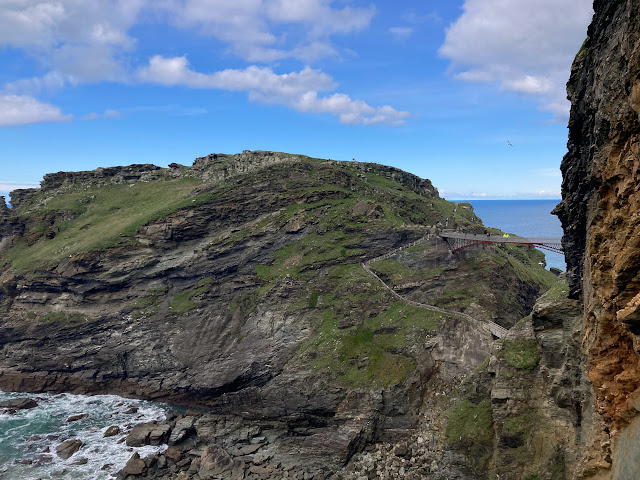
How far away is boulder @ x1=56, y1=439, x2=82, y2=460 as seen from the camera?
54.0 metres

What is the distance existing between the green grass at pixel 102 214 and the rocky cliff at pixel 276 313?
2.33ft

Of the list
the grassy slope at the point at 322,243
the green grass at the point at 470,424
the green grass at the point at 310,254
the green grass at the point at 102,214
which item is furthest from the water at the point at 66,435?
the green grass at the point at 470,424

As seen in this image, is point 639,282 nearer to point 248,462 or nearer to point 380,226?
point 248,462

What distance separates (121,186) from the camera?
416ft

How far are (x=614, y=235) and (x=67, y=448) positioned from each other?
215ft

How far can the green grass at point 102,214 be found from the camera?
87.8 m

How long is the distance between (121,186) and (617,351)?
436 feet

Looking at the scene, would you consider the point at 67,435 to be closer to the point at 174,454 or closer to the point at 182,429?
the point at 182,429

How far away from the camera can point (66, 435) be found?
59188 millimetres

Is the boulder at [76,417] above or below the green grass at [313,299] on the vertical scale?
below

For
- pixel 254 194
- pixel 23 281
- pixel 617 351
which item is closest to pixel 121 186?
pixel 23 281

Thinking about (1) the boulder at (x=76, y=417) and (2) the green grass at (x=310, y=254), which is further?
(2) the green grass at (x=310, y=254)

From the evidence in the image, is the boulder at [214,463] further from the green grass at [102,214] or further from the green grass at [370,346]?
the green grass at [102,214]

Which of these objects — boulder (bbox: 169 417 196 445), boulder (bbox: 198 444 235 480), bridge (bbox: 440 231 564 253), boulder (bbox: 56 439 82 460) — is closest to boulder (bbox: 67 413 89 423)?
boulder (bbox: 56 439 82 460)
